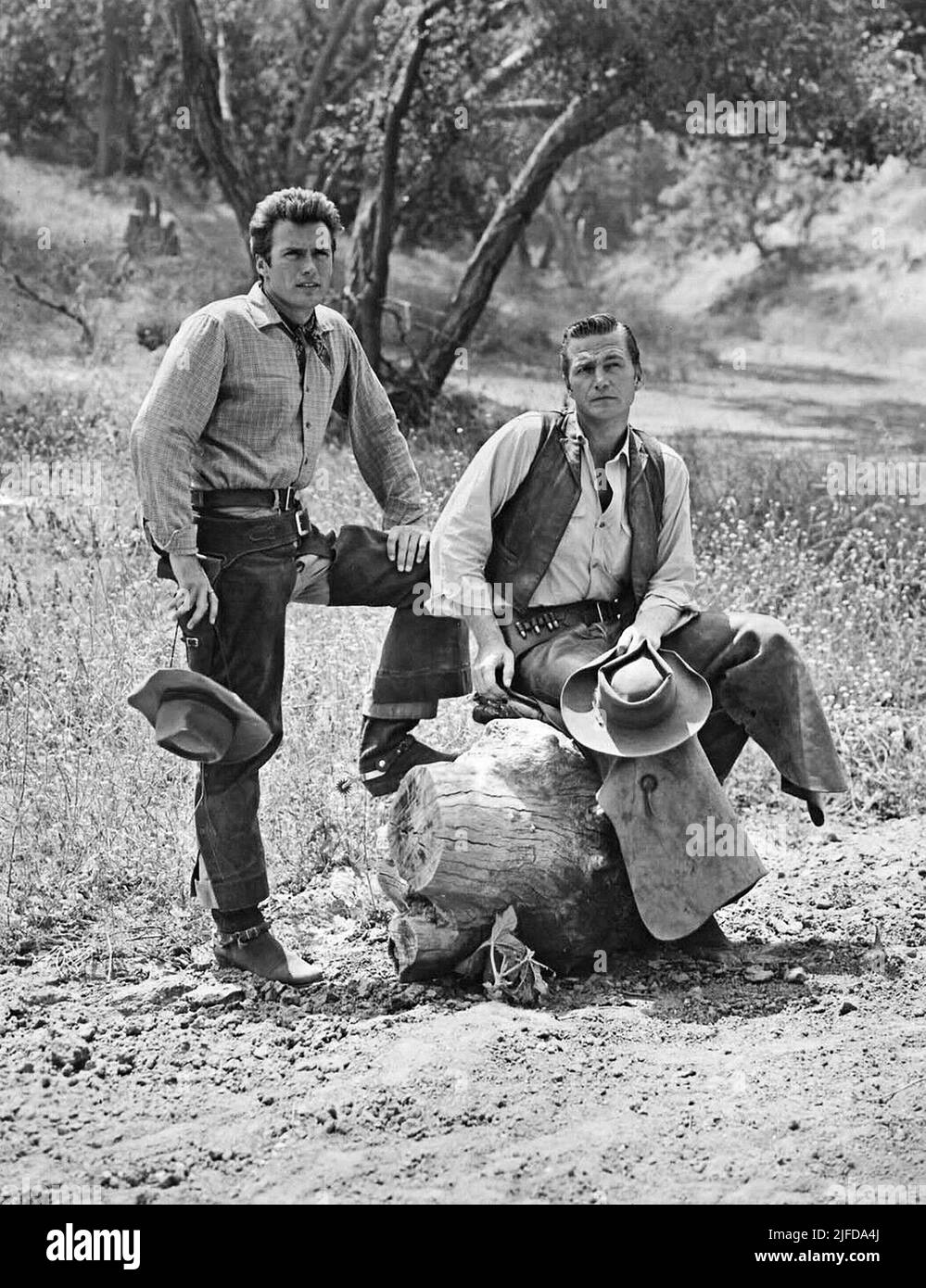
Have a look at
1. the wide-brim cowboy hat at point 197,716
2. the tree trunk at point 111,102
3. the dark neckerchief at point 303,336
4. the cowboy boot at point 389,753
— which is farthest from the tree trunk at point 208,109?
the tree trunk at point 111,102

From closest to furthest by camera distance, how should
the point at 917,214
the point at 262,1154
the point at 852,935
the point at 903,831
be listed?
1. the point at 262,1154
2. the point at 852,935
3. the point at 903,831
4. the point at 917,214

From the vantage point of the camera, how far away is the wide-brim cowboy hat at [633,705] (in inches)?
177

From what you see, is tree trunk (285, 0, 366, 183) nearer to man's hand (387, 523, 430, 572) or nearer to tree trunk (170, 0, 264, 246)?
tree trunk (170, 0, 264, 246)

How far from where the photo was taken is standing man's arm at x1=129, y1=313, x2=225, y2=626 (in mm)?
4277

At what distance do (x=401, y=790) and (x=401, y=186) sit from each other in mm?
11875

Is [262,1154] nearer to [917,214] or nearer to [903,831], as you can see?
[903,831]

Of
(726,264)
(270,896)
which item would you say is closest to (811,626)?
(270,896)

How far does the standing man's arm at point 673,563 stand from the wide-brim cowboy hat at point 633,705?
18cm

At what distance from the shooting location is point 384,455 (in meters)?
4.96

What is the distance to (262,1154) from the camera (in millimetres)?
3623

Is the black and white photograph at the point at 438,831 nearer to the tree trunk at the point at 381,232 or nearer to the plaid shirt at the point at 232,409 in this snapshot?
the plaid shirt at the point at 232,409

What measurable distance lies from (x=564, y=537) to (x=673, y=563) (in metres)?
0.36

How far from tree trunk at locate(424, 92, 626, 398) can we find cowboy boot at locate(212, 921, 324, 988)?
8.74 metres
